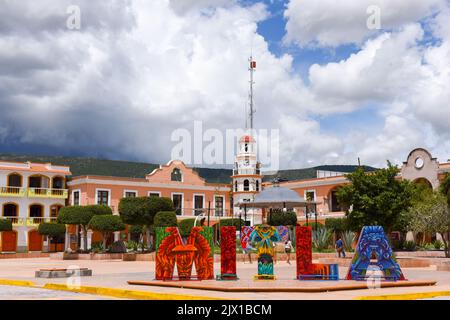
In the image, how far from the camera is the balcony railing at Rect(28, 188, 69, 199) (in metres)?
49.4

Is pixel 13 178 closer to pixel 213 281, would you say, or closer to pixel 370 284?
pixel 213 281

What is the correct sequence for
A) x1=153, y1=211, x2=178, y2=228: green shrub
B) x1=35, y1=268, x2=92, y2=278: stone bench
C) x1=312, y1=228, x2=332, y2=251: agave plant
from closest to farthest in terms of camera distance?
x1=35, y1=268, x2=92, y2=278: stone bench → x1=312, y1=228, x2=332, y2=251: agave plant → x1=153, y1=211, x2=178, y2=228: green shrub

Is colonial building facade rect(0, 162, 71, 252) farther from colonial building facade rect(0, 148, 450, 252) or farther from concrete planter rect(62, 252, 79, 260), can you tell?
concrete planter rect(62, 252, 79, 260)

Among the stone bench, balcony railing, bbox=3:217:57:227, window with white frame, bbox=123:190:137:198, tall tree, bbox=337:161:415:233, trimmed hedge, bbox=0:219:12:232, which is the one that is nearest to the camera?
the stone bench

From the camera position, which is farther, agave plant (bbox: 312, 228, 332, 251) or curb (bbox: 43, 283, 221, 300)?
agave plant (bbox: 312, 228, 332, 251)

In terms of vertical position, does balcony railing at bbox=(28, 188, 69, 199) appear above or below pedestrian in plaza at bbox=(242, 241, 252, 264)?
above

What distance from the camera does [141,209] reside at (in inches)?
1462

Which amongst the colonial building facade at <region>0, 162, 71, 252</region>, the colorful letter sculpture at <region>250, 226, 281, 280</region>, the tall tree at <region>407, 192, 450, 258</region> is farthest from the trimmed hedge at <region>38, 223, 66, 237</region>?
the colorful letter sculpture at <region>250, 226, 281, 280</region>

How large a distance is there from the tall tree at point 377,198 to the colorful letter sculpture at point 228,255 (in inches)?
519

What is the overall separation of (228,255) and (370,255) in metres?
3.90

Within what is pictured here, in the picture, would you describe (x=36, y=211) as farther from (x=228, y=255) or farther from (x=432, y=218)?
(x=228, y=255)

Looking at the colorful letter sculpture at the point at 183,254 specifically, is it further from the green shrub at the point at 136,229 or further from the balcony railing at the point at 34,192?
the balcony railing at the point at 34,192

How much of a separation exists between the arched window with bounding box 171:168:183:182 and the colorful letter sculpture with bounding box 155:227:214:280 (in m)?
40.2

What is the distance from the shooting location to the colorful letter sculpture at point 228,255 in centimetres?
1630
